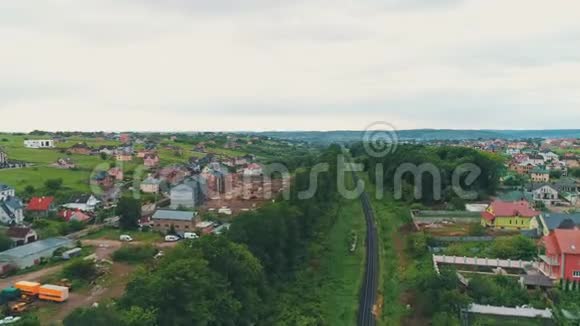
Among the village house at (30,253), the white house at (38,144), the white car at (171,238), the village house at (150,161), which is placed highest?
the white house at (38,144)

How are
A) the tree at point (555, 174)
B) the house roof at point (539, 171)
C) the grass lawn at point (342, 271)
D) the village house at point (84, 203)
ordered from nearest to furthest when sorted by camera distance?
the grass lawn at point (342, 271)
the village house at point (84, 203)
the house roof at point (539, 171)
the tree at point (555, 174)

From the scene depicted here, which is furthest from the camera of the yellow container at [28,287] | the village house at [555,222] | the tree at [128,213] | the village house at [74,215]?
the village house at [74,215]

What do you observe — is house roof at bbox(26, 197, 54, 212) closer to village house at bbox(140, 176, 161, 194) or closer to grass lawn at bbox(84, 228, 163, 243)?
grass lawn at bbox(84, 228, 163, 243)

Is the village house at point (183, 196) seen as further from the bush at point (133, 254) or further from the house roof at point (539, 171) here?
the house roof at point (539, 171)

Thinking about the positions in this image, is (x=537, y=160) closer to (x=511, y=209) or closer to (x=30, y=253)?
(x=511, y=209)

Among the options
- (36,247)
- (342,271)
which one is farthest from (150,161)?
(342,271)

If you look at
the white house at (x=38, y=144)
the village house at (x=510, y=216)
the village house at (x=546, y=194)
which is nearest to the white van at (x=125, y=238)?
the village house at (x=510, y=216)

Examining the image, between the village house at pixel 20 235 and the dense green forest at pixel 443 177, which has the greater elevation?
the dense green forest at pixel 443 177
